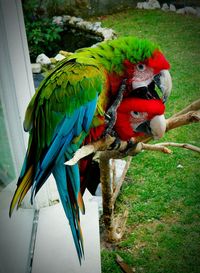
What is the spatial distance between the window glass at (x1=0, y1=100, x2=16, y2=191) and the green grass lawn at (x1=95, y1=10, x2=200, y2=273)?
51cm

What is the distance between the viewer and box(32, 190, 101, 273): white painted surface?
1.04 meters

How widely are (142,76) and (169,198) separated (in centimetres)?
85

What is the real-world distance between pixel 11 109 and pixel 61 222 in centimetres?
44

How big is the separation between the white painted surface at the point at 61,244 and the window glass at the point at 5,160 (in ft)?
0.89

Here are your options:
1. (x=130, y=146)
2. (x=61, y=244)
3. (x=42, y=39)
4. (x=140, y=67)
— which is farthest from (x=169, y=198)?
(x=42, y=39)

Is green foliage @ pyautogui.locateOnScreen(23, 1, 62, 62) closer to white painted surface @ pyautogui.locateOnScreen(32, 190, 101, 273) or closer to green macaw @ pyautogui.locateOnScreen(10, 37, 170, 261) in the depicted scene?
white painted surface @ pyautogui.locateOnScreen(32, 190, 101, 273)

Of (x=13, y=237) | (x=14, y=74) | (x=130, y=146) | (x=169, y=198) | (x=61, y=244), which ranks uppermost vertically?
(x=14, y=74)

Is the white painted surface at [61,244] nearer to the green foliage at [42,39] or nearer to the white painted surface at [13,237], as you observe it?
the white painted surface at [13,237]

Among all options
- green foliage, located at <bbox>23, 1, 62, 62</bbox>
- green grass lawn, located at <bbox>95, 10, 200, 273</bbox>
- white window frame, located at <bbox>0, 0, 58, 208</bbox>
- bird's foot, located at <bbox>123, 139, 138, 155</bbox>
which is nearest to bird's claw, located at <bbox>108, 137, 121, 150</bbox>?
bird's foot, located at <bbox>123, 139, 138, 155</bbox>

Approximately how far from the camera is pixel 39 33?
237 centimetres

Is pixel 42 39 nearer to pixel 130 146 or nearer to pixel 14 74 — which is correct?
pixel 14 74

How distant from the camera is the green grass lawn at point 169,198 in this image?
4.06ft

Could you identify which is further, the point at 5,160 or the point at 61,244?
the point at 61,244

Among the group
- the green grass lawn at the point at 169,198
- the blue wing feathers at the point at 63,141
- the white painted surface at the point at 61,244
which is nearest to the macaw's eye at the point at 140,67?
the blue wing feathers at the point at 63,141
